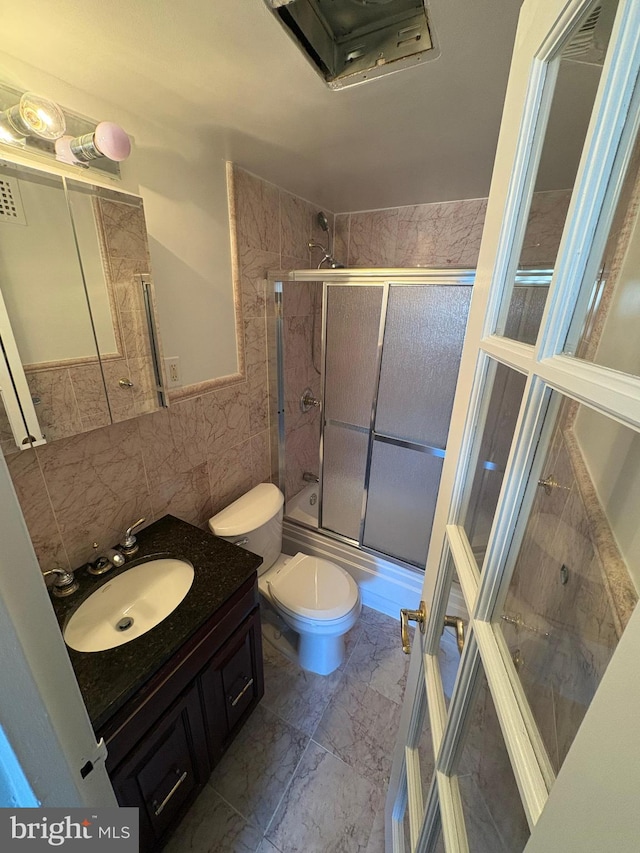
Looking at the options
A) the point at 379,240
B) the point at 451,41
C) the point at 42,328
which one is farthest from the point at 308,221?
the point at 42,328

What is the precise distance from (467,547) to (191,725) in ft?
3.61

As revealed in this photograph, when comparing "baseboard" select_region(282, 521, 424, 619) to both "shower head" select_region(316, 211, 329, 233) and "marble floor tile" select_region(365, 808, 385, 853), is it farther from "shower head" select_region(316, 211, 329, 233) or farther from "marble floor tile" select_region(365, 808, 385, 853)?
"shower head" select_region(316, 211, 329, 233)

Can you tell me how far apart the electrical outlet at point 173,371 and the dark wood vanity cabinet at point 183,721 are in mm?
858

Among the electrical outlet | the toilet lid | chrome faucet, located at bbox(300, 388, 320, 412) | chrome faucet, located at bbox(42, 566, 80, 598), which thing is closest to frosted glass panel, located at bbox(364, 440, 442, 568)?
the toilet lid

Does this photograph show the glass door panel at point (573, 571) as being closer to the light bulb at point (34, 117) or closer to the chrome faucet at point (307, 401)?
the light bulb at point (34, 117)

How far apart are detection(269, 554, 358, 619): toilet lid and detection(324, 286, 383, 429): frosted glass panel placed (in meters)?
0.83

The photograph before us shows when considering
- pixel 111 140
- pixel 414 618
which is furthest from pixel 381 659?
pixel 111 140

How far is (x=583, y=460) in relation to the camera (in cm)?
57

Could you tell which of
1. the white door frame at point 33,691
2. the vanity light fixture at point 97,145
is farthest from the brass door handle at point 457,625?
the vanity light fixture at point 97,145

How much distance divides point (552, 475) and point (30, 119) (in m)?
1.43

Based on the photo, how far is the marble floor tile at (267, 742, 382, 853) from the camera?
44.6 inches

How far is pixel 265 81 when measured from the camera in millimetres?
911

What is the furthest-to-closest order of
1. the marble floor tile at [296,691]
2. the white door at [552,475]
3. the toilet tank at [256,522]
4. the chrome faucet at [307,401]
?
1. the chrome faucet at [307,401]
2. the toilet tank at [256,522]
3. the marble floor tile at [296,691]
4. the white door at [552,475]

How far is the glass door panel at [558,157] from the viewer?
0.36 metres
